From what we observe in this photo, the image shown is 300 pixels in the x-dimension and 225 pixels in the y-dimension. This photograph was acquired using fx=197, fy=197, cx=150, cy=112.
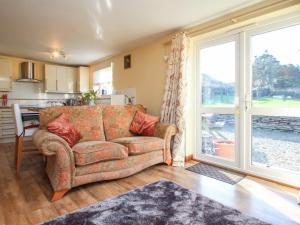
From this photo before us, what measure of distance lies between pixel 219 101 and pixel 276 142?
0.96 m

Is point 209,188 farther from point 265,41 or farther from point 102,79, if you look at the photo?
point 102,79

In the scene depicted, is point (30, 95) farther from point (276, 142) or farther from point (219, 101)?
point (276, 142)

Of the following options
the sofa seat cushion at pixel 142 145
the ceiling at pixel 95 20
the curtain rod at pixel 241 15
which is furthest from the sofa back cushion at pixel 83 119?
the curtain rod at pixel 241 15

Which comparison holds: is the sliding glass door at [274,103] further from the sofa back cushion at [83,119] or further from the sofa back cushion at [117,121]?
the sofa back cushion at [83,119]

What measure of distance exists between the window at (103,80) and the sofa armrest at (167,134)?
2519 millimetres

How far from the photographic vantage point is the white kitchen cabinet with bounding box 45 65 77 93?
5.57 m

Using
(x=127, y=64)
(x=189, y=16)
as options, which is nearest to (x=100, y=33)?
(x=127, y=64)

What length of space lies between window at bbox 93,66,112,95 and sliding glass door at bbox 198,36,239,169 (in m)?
2.73

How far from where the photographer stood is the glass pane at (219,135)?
2971mm

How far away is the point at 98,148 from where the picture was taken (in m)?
2.27

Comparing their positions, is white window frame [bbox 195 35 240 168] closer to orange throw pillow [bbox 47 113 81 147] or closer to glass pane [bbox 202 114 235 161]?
glass pane [bbox 202 114 235 161]

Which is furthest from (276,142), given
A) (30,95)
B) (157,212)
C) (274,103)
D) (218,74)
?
(30,95)

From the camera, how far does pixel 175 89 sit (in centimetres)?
326

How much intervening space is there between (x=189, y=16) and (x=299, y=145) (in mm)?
2187
